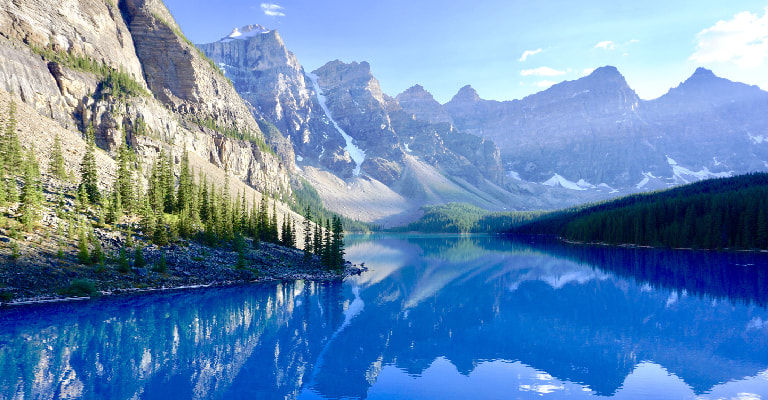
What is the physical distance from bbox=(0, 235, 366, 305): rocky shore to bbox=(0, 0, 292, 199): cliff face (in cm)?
5333

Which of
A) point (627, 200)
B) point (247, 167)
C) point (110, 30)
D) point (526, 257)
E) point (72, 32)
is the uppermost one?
point (110, 30)

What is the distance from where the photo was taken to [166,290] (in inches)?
1639

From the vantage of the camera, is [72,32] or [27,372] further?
[72,32]

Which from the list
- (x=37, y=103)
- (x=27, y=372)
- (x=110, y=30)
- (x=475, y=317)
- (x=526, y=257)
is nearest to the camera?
(x=27, y=372)

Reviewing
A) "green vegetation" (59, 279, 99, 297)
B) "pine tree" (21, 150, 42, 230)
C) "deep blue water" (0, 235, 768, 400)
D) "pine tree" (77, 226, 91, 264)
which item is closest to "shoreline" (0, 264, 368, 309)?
"green vegetation" (59, 279, 99, 297)

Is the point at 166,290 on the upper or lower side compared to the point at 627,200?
lower

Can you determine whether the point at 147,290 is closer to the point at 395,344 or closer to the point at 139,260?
the point at 139,260

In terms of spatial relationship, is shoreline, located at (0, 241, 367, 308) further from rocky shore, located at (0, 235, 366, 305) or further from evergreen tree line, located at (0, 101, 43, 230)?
evergreen tree line, located at (0, 101, 43, 230)

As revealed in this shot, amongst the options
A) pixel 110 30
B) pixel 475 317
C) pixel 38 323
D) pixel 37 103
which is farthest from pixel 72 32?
pixel 475 317

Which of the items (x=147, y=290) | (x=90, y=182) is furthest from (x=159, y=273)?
(x=90, y=182)

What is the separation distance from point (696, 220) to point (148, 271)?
112 m

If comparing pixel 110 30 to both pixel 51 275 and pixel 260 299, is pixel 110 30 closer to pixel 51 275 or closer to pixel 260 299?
pixel 51 275

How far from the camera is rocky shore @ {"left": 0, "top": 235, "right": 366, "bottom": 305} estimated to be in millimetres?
33719

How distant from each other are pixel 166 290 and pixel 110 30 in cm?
12134
